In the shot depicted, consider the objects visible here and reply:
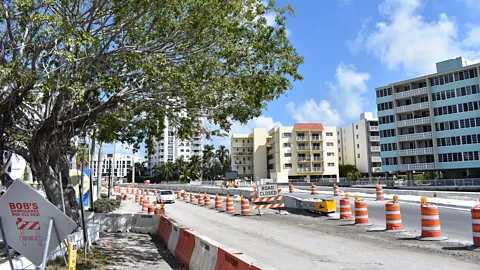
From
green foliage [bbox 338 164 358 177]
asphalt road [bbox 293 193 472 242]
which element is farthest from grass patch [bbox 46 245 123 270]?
green foliage [bbox 338 164 358 177]

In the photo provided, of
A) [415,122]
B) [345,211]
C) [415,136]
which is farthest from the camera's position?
[415,122]

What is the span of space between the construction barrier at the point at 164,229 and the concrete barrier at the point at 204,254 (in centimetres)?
432

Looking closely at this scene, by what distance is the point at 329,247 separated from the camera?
11.1m

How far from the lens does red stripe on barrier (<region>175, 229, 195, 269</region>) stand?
9.66 m

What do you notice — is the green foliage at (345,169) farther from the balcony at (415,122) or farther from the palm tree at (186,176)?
the palm tree at (186,176)

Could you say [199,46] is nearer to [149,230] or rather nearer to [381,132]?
[149,230]

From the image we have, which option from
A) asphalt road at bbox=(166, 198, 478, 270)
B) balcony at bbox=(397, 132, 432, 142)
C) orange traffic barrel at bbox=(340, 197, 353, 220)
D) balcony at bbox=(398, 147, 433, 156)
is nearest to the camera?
asphalt road at bbox=(166, 198, 478, 270)

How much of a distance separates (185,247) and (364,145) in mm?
90368

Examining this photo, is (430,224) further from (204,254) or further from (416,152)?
(416,152)

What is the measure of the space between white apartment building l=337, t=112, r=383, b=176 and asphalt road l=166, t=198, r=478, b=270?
8104 centimetres

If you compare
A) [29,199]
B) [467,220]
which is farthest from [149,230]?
[467,220]

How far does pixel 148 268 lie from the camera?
32.0 feet

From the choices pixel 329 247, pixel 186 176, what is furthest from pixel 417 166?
pixel 186 176

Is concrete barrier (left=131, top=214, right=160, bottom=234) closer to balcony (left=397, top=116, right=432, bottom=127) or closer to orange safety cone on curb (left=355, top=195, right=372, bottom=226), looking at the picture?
orange safety cone on curb (left=355, top=195, right=372, bottom=226)
